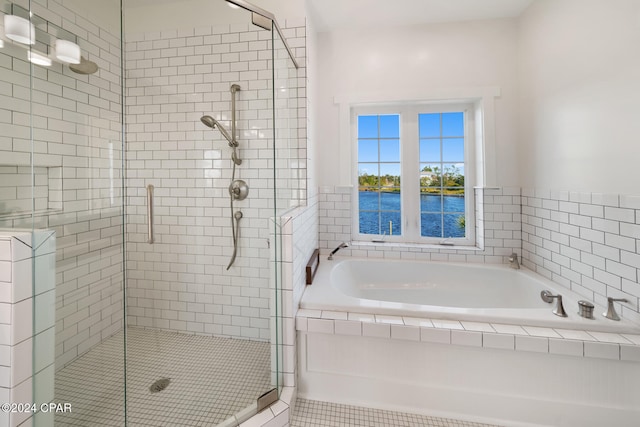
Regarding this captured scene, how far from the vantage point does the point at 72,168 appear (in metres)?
1.53

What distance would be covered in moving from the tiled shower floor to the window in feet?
5.08

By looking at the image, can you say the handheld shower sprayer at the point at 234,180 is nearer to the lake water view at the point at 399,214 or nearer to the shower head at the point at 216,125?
the shower head at the point at 216,125

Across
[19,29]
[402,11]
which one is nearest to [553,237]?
[402,11]

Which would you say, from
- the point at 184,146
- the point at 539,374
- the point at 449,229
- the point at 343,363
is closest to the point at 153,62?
the point at 184,146

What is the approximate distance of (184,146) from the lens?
181 cm

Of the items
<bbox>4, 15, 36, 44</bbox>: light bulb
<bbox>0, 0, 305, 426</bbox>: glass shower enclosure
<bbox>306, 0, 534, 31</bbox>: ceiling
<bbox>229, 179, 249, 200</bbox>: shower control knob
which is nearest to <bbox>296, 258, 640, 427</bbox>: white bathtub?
<bbox>0, 0, 305, 426</bbox>: glass shower enclosure

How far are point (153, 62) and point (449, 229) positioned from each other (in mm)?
2807

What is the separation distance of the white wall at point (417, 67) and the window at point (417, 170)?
23 centimetres

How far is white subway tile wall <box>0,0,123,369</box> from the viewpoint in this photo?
1.29m

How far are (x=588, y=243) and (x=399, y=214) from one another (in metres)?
1.32

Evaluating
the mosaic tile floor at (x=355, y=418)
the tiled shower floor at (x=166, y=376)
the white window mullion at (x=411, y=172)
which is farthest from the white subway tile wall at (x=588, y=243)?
the tiled shower floor at (x=166, y=376)

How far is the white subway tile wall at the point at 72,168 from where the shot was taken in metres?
1.29

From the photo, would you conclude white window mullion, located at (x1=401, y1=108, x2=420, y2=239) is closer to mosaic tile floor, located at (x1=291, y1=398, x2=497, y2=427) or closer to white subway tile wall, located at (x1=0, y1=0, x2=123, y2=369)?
mosaic tile floor, located at (x1=291, y1=398, x2=497, y2=427)

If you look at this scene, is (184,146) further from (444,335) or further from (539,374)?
(539,374)
